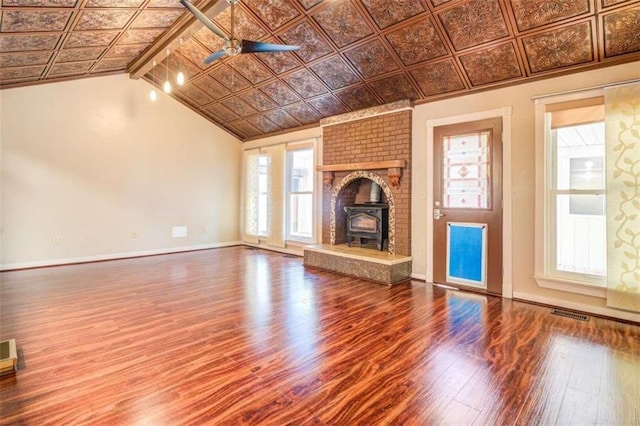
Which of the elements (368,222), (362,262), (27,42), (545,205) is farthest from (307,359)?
(27,42)

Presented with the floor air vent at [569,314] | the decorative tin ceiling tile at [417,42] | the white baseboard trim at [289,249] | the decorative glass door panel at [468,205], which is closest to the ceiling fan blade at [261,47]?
the decorative tin ceiling tile at [417,42]

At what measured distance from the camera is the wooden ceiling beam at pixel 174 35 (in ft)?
13.0

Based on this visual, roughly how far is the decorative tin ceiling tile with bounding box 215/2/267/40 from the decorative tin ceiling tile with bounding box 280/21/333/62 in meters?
0.35

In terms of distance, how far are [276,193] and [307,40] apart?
12.0ft

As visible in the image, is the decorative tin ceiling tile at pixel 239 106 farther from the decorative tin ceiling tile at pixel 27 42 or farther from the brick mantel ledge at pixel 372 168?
the decorative tin ceiling tile at pixel 27 42

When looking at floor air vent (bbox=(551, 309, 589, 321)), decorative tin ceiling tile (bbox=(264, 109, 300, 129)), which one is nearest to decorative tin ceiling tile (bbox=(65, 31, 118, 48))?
decorative tin ceiling tile (bbox=(264, 109, 300, 129))

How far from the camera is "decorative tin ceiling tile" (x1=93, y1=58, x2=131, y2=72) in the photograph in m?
5.39

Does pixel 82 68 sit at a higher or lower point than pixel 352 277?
higher

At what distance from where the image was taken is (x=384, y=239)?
5383mm

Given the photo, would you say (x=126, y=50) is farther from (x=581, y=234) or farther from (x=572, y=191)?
(x=581, y=234)

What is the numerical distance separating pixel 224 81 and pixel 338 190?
9.40 feet

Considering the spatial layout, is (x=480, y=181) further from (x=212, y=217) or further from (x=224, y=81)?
(x=212, y=217)

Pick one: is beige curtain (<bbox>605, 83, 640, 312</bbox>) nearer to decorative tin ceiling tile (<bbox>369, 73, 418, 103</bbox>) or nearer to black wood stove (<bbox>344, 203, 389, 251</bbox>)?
decorative tin ceiling tile (<bbox>369, 73, 418, 103</bbox>)

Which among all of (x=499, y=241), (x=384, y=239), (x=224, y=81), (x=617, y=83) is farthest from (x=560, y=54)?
(x=224, y=81)
